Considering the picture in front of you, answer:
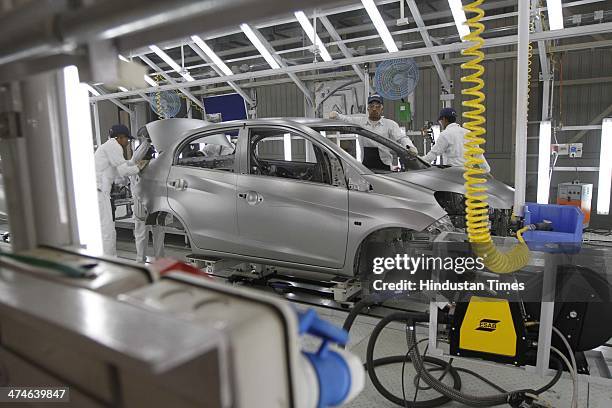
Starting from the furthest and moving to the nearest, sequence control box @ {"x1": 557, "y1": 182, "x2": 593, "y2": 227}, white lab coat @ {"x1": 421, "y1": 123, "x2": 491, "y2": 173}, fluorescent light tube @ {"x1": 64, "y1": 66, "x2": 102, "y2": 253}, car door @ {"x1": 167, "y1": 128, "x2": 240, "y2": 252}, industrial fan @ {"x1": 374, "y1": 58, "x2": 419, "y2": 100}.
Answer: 1. control box @ {"x1": 557, "y1": 182, "x2": 593, "y2": 227}
2. industrial fan @ {"x1": 374, "y1": 58, "x2": 419, "y2": 100}
3. white lab coat @ {"x1": 421, "y1": 123, "x2": 491, "y2": 173}
4. car door @ {"x1": 167, "y1": 128, "x2": 240, "y2": 252}
5. fluorescent light tube @ {"x1": 64, "y1": 66, "x2": 102, "y2": 253}

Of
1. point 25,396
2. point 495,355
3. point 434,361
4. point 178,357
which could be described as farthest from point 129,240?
point 178,357

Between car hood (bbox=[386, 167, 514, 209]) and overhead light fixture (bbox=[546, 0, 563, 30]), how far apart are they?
260 cm

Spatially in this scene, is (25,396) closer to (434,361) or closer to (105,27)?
(105,27)

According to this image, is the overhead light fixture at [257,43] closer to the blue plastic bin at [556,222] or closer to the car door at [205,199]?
the car door at [205,199]

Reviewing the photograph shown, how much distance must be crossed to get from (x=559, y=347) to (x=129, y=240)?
6584 mm

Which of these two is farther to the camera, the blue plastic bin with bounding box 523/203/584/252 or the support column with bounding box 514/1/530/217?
the support column with bounding box 514/1/530/217

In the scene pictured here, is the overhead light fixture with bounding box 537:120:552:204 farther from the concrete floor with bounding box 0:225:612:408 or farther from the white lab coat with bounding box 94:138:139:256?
the white lab coat with bounding box 94:138:139:256

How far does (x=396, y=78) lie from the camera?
6539 mm

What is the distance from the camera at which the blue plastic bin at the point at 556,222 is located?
8.80ft

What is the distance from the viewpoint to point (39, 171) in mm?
1014

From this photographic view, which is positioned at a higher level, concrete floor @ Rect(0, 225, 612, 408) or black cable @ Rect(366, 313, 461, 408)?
black cable @ Rect(366, 313, 461, 408)

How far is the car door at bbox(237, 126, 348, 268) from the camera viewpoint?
13.0ft

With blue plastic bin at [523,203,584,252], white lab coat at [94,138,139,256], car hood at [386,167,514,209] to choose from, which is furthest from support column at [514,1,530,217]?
white lab coat at [94,138,139,256]

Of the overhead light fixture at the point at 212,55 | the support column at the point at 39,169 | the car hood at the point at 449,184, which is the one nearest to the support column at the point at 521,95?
the car hood at the point at 449,184
